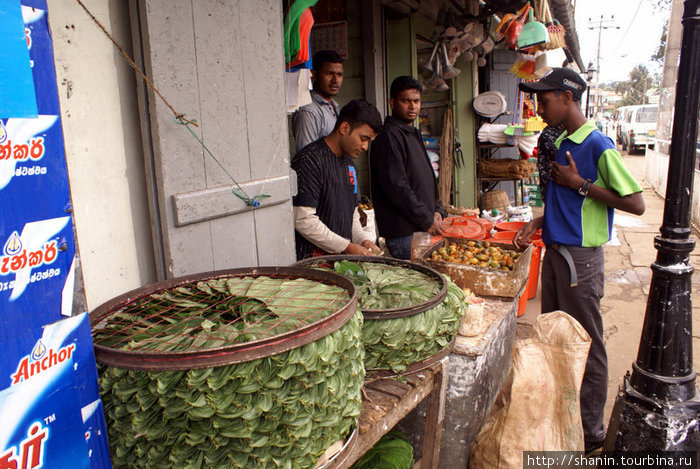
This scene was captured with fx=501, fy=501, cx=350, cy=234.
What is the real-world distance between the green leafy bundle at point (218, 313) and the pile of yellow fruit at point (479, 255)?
192cm

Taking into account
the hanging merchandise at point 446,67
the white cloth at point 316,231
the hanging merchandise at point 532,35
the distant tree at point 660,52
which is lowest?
Answer: the white cloth at point 316,231

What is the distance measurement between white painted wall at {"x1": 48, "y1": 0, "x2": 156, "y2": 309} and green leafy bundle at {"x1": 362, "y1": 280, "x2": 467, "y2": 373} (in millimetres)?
1029

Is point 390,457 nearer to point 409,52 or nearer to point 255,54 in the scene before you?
point 255,54

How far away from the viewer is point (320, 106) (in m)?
4.14

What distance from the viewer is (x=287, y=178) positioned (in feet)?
8.98

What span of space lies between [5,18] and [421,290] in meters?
1.59

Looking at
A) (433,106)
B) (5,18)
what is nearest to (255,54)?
(5,18)

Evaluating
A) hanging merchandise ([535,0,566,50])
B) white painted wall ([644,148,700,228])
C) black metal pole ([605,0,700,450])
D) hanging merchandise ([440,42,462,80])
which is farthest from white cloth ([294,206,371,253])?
white painted wall ([644,148,700,228])

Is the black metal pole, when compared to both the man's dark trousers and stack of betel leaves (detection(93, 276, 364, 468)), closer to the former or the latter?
the man's dark trousers

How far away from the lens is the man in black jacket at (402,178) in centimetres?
387

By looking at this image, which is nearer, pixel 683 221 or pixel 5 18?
pixel 5 18

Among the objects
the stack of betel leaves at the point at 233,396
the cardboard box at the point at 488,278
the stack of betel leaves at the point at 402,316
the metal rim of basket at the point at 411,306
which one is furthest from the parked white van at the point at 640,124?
the stack of betel leaves at the point at 233,396

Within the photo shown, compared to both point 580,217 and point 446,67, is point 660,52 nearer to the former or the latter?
point 446,67

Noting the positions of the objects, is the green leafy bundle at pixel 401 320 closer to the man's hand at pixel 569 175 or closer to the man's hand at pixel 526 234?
the man's hand at pixel 569 175
